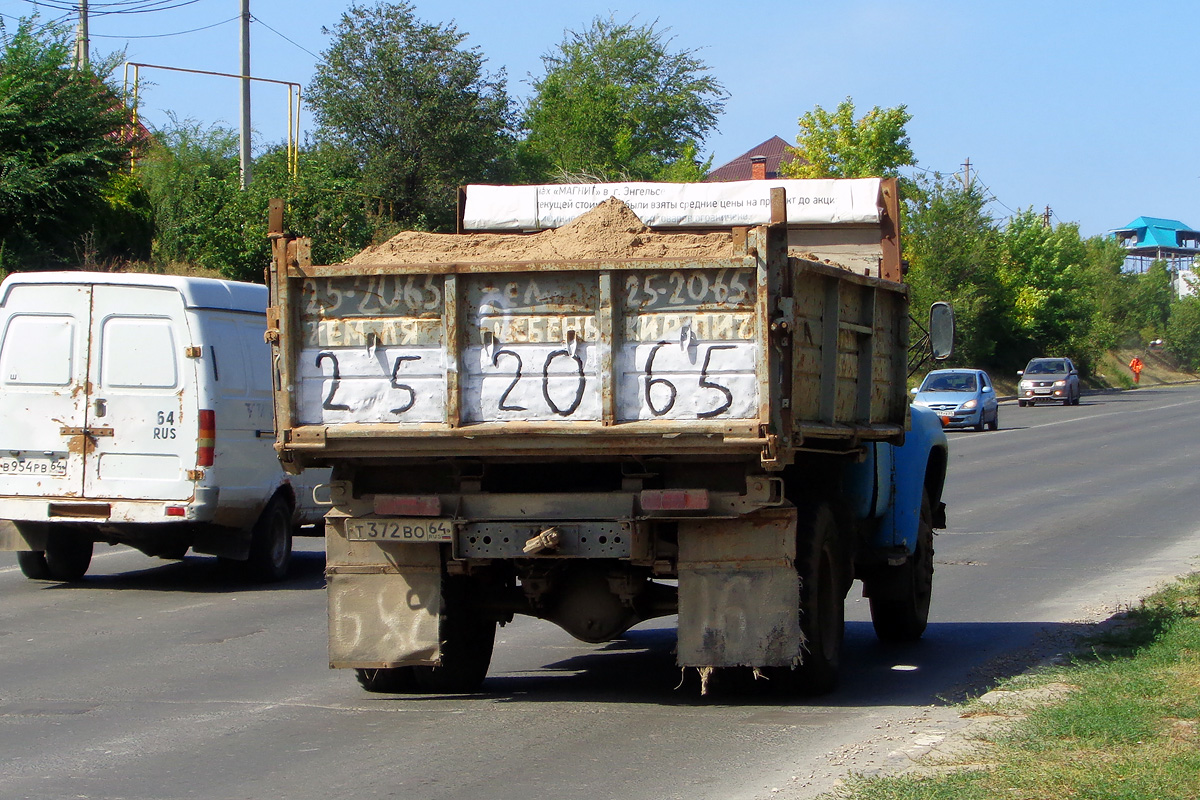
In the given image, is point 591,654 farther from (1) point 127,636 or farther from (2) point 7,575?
(2) point 7,575

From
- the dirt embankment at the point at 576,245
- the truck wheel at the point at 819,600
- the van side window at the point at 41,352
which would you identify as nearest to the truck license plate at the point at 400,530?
the dirt embankment at the point at 576,245

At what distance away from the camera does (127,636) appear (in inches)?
381

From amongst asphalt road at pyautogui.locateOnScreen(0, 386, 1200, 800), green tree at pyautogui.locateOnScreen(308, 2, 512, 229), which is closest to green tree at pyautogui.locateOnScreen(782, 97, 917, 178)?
green tree at pyautogui.locateOnScreen(308, 2, 512, 229)

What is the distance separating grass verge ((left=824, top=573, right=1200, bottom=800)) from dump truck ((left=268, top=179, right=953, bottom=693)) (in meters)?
1.08

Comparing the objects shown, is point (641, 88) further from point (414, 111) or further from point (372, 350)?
point (372, 350)

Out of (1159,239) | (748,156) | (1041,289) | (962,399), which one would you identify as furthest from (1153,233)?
(962,399)

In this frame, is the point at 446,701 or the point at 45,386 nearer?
the point at 446,701

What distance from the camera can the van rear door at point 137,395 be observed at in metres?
11.3

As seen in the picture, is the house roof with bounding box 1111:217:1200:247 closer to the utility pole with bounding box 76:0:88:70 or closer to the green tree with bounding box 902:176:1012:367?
the green tree with bounding box 902:176:1012:367

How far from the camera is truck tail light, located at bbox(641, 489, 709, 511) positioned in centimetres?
661

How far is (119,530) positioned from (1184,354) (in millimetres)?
93684

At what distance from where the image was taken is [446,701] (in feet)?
24.6

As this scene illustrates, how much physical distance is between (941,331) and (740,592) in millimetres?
3044

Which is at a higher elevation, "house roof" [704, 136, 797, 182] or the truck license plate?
"house roof" [704, 136, 797, 182]
